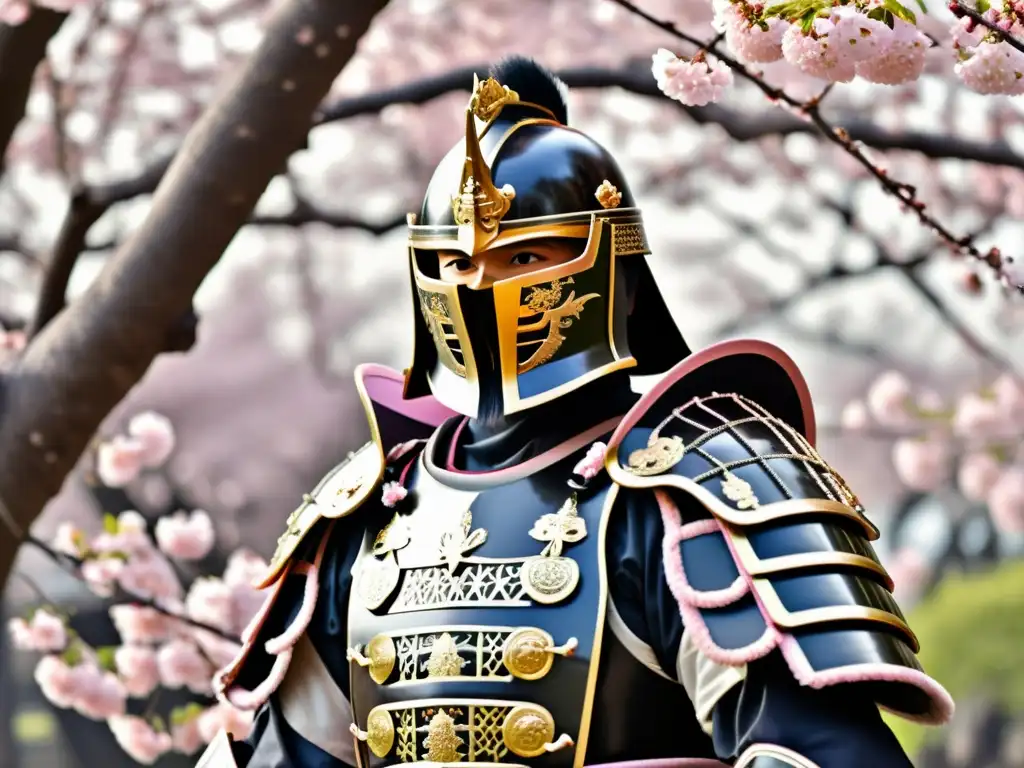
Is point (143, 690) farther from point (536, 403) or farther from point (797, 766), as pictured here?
point (797, 766)

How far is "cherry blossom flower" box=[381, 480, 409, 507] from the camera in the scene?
370 centimetres

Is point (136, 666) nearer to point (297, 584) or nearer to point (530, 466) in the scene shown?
point (297, 584)

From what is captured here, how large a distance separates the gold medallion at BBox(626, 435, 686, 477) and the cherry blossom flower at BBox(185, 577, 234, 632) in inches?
155

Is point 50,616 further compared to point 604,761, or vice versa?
point 50,616

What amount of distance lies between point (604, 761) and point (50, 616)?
4049 millimetres

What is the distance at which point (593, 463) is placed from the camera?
11.1ft

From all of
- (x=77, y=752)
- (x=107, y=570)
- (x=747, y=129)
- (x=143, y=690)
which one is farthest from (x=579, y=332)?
(x=77, y=752)

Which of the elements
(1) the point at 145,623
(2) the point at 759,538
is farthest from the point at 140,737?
(2) the point at 759,538

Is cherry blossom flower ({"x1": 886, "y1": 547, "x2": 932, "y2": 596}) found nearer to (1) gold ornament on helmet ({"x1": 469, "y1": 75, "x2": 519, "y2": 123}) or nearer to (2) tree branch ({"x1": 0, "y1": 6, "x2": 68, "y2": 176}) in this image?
(2) tree branch ({"x1": 0, "y1": 6, "x2": 68, "y2": 176})

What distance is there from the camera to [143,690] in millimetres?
7078

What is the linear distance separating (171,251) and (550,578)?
2678 mm

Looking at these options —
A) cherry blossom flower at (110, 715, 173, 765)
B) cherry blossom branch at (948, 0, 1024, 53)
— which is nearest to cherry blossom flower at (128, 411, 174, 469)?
cherry blossom flower at (110, 715, 173, 765)

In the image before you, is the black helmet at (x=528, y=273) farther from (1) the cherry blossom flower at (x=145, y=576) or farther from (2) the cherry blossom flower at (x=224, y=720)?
(1) the cherry blossom flower at (x=145, y=576)

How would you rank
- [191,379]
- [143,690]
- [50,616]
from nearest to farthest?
[50,616] < [143,690] < [191,379]
